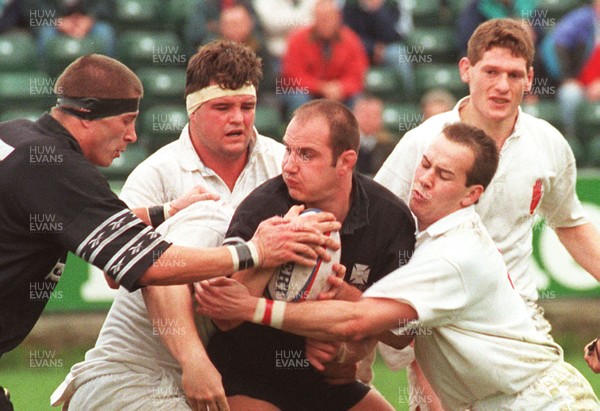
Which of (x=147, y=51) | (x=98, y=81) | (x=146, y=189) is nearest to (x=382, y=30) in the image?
(x=147, y=51)

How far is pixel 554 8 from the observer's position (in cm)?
1386

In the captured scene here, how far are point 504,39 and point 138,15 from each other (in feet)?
22.0

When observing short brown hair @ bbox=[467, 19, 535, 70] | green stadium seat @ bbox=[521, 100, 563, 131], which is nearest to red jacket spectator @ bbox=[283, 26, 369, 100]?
green stadium seat @ bbox=[521, 100, 563, 131]

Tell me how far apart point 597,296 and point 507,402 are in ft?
18.4

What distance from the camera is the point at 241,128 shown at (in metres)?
6.69

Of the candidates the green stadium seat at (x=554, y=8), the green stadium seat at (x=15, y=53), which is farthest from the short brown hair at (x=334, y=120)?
the green stadium seat at (x=554, y=8)

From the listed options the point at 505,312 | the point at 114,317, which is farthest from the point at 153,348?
the point at 505,312

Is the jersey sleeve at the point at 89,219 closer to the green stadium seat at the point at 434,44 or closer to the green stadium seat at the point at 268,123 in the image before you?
the green stadium seat at the point at 268,123

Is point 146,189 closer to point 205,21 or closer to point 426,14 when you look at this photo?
point 205,21

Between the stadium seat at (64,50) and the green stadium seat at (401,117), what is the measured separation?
288cm

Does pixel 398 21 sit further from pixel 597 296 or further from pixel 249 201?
pixel 249 201

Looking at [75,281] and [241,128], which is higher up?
[241,128]

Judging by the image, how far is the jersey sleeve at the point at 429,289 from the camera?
5590 mm

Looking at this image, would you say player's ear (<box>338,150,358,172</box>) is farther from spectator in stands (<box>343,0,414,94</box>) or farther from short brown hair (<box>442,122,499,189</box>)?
spectator in stands (<box>343,0,414,94</box>)
